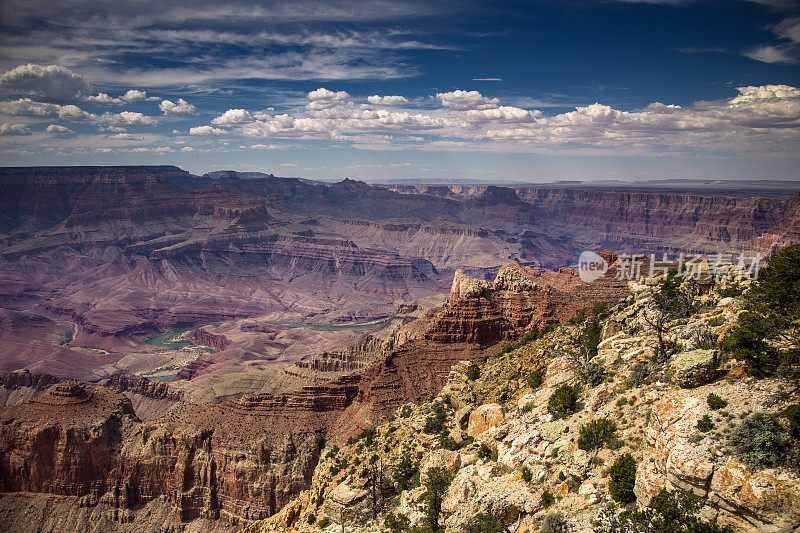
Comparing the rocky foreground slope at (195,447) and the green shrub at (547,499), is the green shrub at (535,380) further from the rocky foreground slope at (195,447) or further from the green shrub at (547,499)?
the rocky foreground slope at (195,447)

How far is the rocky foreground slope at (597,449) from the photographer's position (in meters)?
15.8

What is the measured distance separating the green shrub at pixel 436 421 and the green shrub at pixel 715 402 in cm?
2259

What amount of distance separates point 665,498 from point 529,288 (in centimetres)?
7448

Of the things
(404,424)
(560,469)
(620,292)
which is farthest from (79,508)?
(620,292)

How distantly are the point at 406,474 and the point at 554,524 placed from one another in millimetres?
17279

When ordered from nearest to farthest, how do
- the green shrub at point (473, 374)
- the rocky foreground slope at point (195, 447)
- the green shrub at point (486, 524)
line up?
the green shrub at point (486, 524) → the green shrub at point (473, 374) → the rocky foreground slope at point (195, 447)

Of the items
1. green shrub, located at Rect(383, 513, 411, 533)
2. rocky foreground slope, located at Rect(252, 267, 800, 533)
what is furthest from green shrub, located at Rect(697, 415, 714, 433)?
green shrub, located at Rect(383, 513, 411, 533)

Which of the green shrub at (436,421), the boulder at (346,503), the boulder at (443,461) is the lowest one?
the boulder at (346,503)

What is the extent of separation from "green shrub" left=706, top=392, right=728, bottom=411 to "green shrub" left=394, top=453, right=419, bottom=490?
2003cm

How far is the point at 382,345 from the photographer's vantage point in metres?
112

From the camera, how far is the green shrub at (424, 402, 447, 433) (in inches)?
1508

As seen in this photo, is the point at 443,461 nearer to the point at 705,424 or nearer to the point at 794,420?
the point at 705,424

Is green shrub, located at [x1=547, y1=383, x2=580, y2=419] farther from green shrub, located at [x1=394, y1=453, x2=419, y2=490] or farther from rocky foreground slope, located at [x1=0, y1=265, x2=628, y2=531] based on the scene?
rocky foreground slope, located at [x1=0, y1=265, x2=628, y2=531]

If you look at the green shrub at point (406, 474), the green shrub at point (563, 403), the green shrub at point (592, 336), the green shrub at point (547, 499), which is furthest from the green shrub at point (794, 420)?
the green shrub at point (406, 474)
